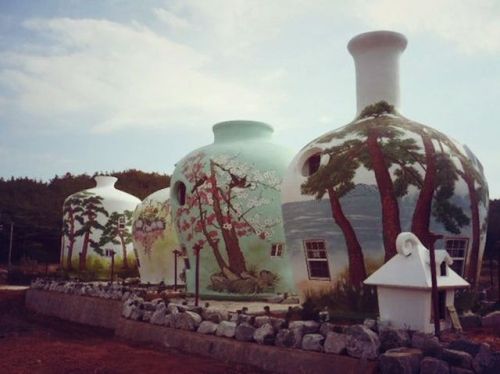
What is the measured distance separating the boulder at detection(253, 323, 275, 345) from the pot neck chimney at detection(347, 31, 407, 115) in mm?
5981

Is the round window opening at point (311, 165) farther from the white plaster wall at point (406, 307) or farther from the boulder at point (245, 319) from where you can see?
the white plaster wall at point (406, 307)

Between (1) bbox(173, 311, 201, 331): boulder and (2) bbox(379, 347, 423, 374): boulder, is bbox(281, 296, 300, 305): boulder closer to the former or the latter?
(1) bbox(173, 311, 201, 331): boulder

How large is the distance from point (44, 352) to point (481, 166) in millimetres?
9754

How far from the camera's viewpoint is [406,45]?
12852 millimetres

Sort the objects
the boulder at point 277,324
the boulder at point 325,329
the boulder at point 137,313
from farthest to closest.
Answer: the boulder at point 137,313 → the boulder at point 277,324 → the boulder at point 325,329

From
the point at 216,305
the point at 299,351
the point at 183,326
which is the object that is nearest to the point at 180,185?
the point at 216,305

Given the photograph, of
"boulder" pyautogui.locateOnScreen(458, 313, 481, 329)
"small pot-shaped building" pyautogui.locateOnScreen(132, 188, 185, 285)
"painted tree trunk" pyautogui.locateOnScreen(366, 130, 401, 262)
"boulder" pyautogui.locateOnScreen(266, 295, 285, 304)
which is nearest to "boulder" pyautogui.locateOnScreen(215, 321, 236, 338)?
"painted tree trunk" pyautogui.locateOnScreen(366, 130, 401, 262)

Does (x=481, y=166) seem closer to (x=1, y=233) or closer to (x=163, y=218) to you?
(x=163, y=218)

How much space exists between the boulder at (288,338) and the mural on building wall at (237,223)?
7.58 metres

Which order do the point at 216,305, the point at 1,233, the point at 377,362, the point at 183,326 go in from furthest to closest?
the point at 1,233 < the point at 216,305 < the point at 183,326 < the point at 377,362

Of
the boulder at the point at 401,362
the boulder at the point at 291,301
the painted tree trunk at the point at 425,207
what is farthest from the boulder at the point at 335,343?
the boulder at the point at 291,301

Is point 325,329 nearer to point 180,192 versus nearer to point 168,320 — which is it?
point 168,320

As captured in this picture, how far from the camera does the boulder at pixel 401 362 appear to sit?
6.57 m

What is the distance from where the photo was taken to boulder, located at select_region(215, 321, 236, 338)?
9391mm
